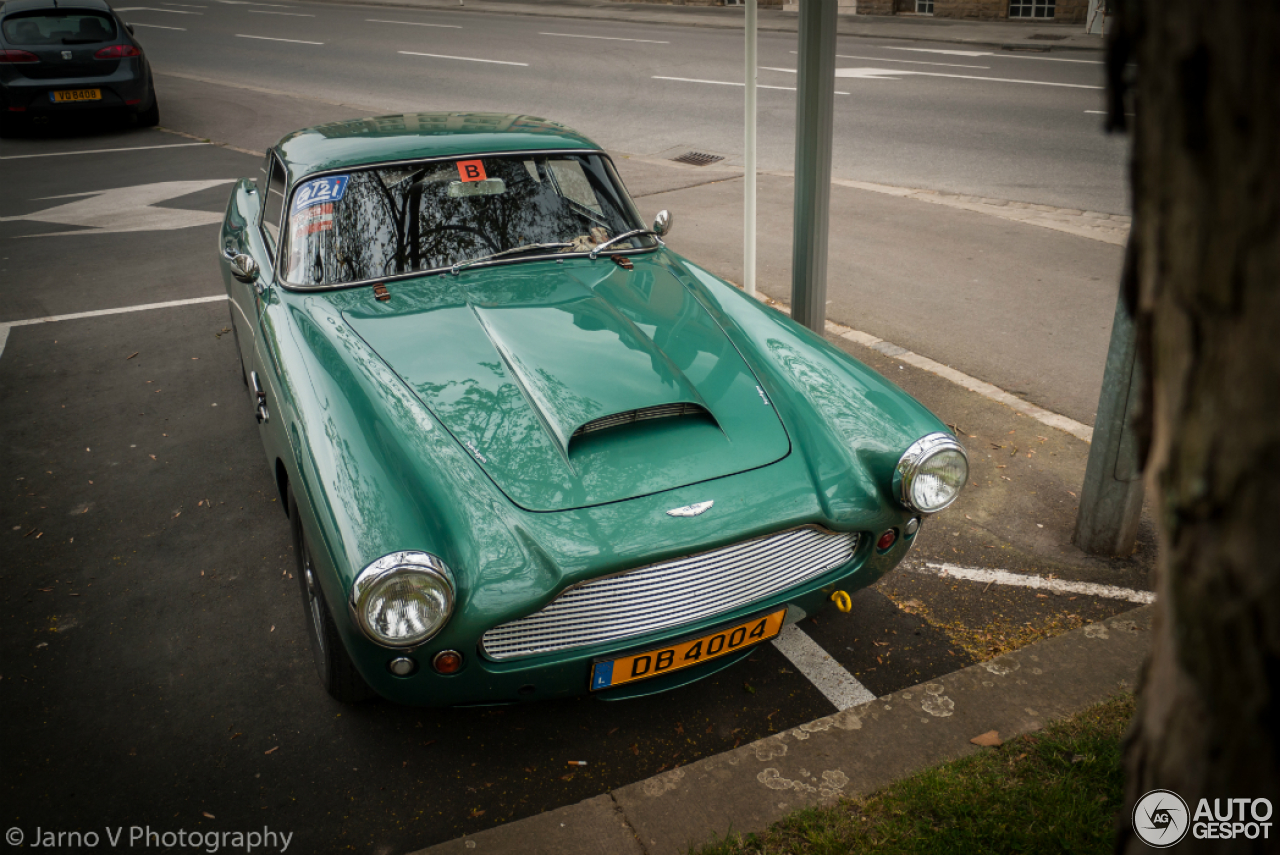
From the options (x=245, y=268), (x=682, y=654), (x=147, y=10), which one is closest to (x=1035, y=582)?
(x=682, y=654)

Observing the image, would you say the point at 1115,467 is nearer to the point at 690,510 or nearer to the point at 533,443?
the point at 690,510

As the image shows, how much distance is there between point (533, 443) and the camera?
2873 mm

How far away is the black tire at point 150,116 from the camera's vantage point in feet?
41.9

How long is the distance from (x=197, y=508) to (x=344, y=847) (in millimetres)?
2270

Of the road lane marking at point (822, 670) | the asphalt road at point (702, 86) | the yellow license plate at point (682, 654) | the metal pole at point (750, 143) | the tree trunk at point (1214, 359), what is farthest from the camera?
the asphalt road at point (702, 86)

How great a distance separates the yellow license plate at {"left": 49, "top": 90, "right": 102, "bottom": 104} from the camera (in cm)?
1195

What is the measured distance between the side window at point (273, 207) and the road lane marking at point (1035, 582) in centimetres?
312

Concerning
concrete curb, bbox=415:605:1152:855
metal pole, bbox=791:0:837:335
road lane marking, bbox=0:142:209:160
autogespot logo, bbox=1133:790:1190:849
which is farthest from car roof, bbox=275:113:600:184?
road lane marking, bbox=0:142:209:160

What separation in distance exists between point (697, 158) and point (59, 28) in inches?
337

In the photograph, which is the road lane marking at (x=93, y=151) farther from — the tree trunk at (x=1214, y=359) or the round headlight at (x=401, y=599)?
the tree trunk at (x=1214, y=359)

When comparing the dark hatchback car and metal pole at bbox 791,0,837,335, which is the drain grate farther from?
the dark hatchback car

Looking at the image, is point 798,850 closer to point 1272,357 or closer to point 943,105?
point 1272,357

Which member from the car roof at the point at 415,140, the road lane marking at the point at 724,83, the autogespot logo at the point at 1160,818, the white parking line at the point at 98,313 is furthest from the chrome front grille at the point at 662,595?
the road lane marking at the point at 724,83

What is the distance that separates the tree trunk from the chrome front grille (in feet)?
5.62
